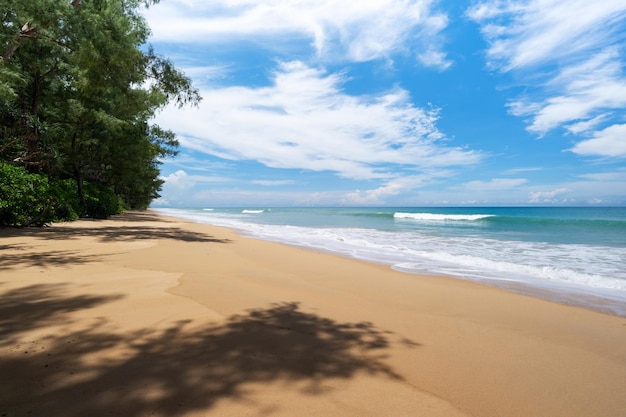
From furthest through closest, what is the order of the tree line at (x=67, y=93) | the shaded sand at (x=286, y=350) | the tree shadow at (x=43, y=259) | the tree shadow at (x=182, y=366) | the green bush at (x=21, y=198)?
the green bush at (x=21, y=198)
the tree line at (x=67, y=93)
the tree shadow at (x=43, y=259)
the shaded sand at (x=286, y=350)
the tree shadow at (x=182, y=366)

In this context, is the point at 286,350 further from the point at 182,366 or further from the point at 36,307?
the point at 36,307

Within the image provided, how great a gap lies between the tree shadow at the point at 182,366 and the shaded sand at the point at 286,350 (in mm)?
14

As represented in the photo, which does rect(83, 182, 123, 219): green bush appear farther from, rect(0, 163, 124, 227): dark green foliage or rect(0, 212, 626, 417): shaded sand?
rect(0, 212, 626, 417): shaded sand

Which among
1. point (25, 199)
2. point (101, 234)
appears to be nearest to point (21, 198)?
point (25, 199)

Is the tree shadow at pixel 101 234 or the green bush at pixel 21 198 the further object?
the green bush at pixel 21 198

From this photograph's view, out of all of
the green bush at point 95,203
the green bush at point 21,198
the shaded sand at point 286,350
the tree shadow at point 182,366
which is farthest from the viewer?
the green bush at point 95,203

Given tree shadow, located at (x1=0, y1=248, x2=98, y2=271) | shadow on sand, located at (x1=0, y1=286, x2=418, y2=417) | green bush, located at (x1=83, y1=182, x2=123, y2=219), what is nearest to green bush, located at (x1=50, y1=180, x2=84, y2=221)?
green bush, located at (x1=83, y1=182, x2=123, y2=219)

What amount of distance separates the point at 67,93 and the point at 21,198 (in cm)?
833

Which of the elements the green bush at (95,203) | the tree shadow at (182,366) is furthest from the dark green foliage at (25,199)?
the tree shadow at (182,366)

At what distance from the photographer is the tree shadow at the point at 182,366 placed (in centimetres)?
208

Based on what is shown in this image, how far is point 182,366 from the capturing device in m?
2.57

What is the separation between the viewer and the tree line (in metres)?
9.06

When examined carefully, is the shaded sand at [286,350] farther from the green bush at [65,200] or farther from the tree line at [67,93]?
the green bush at [65,200]

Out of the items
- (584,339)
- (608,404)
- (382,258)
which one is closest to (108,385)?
(608,404)
